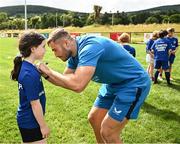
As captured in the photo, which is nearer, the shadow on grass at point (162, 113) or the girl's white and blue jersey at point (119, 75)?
the girl's white and blue jersey at point (119, 75)

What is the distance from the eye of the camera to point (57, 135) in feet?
23.3

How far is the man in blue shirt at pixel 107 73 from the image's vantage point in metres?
4.51

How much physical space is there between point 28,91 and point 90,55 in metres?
0.78

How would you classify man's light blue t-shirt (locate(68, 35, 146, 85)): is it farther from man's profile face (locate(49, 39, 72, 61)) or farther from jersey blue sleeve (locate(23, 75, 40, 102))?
jersey blue sleeve (locate(23, 75, 40, 102))

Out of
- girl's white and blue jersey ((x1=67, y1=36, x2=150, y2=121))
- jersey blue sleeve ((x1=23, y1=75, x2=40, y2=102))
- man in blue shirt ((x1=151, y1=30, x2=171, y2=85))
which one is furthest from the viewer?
man in blue shirt ((x1=151, y1=30, x2=171, y2=85))

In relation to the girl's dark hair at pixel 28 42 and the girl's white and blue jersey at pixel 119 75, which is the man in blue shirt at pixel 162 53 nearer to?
the girl's white and blue jersey at pixel 119 75

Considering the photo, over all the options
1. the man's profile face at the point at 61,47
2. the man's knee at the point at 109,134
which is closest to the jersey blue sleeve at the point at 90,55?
the man's profile face at the point at 61,47

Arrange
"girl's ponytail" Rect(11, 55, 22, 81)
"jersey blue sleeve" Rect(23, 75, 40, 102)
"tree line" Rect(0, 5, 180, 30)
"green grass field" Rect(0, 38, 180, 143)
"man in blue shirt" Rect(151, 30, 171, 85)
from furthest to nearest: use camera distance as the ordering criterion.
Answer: "tree line" Rect(0, 5, 180, 30) < "man in blue shirt" Rect(151, 30, 171, 85) < "green grass field" Rect(0, 38, 180, 143) < "girl's ponytail" Rect(11, 55, 22, 81) < "jersey blue sleeve" Rect(23, 75, 40, 102)

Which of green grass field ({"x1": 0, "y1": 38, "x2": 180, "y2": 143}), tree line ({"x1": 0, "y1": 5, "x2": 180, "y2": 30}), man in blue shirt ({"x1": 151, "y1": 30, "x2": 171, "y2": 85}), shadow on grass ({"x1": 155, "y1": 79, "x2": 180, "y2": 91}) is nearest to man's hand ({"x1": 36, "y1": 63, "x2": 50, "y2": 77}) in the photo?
green grass field ({"x1": 0, "y1": 38, "x2": 180, "y2": 143})

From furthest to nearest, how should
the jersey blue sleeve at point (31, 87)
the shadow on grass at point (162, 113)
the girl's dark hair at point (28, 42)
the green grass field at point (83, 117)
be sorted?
1. the shadow on grass at point (162, 113)
2. the green grass field at point (83, 117)
3. the girl's dark hair at point (28, 42)
4. the jersey blue sleeve at point (31, 87)

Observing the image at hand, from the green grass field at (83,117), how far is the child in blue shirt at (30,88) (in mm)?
883

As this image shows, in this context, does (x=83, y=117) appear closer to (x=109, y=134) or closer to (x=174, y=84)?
(x=109, y=134)

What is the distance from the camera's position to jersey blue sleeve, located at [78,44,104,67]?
14.7 feet

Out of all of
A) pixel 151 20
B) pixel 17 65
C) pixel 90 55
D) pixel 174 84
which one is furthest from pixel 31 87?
pixel 151 20
